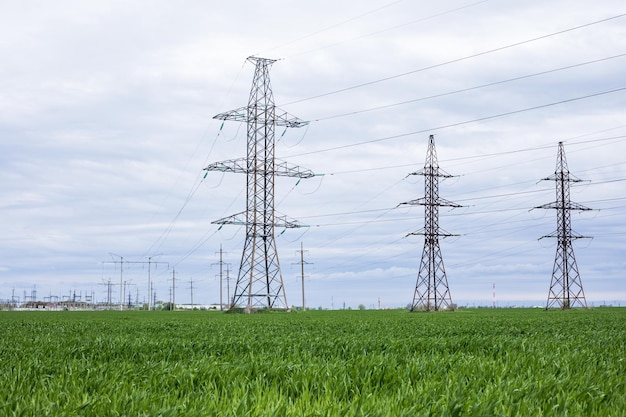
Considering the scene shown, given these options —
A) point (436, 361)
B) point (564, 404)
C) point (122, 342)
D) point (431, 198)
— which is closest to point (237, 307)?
point (431, 198)

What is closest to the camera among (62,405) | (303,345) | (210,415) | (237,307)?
(210,415)

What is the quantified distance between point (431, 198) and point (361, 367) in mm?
58082

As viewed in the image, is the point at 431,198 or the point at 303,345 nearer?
the point at 303,345

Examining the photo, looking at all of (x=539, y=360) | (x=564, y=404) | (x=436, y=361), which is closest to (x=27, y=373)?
(x=436, y=361)

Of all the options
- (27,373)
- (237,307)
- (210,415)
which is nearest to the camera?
(210,415)

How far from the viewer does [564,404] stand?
6.06 metres

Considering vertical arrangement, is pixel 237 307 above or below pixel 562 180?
below

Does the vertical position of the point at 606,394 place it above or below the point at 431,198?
below

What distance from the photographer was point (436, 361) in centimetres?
952

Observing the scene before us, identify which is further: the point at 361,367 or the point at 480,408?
the point at 361,367

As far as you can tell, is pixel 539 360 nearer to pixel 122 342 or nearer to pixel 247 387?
pixel 247 387

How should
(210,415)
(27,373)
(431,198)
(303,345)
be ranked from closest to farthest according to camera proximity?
1. (210,415)
2. (27,373)
3. (303,345)
4. (431,198)

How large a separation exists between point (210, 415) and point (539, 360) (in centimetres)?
634

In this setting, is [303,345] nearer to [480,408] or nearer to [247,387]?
[247,387]
